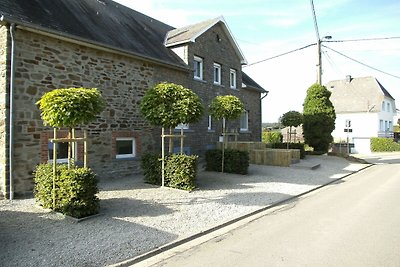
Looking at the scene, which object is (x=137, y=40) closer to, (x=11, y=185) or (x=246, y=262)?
(x=11, y=185)

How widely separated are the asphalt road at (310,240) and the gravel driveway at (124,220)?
64cm

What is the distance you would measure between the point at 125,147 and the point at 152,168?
2.29 m

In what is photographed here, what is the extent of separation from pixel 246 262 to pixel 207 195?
15.1 ft

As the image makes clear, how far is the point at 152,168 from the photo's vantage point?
34.1 feet

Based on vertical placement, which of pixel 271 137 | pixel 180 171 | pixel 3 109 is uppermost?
pixel 3 109

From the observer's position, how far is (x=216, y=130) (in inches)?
705

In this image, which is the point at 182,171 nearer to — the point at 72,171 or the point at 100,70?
the point at 72,171

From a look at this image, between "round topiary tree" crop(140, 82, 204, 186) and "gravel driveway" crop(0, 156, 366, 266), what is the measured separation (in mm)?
1651

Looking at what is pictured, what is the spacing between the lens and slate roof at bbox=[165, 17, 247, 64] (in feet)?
52.6

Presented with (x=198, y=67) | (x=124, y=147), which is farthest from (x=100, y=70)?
(x=198, y=67)

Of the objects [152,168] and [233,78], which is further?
[233,78]

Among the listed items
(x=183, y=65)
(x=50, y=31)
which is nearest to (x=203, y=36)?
(x=183, y=65)

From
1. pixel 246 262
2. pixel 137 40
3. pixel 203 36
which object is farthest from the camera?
pixel 203 36

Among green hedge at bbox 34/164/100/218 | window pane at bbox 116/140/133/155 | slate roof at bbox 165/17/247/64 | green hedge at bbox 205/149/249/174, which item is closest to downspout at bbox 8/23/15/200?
green hedge at bbox 34/164/100/218
